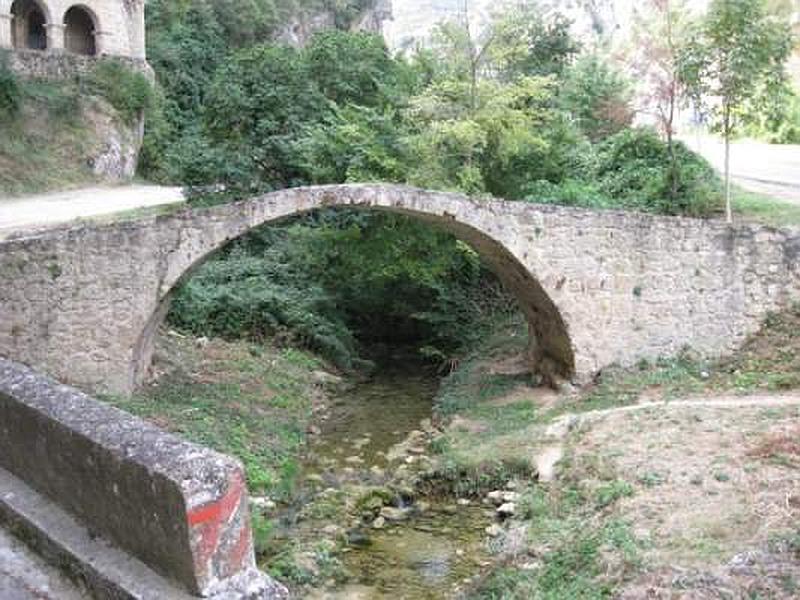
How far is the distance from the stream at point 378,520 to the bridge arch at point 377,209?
2.35m

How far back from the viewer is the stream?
756 cm

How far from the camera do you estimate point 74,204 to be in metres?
16.6

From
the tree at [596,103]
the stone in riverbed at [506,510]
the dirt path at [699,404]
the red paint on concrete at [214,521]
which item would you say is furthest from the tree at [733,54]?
the red paint on concrete at [214,521]

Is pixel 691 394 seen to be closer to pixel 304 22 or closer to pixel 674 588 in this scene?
pixel 674 588

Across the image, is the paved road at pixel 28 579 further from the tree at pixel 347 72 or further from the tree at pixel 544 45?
the tree at pixel 544 45

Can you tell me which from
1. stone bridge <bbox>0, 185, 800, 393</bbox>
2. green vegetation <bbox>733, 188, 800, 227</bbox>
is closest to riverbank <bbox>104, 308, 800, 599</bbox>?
stone bridge <bbox>0, 185, 800, 393</bbox>

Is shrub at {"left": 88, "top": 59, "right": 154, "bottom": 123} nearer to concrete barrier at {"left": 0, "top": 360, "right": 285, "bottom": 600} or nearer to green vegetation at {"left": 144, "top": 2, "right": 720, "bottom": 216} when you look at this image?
green vegetation at {"left": 144, "top": 2, "right": 720, "bottom": 216}

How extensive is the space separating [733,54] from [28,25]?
887 inches

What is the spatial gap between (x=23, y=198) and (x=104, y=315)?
8900mm

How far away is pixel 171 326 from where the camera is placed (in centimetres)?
1495

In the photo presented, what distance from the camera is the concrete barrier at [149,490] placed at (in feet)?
8.85

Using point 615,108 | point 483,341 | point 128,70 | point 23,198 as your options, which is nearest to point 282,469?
point 483,341

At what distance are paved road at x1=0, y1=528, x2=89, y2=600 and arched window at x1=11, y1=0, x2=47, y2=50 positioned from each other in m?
26.1

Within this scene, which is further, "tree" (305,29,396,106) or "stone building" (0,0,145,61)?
"stone building" (0,0,145,61)
